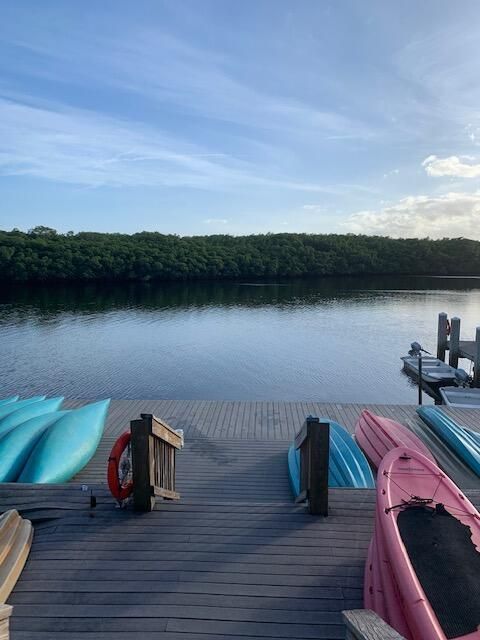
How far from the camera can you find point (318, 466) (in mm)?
3900

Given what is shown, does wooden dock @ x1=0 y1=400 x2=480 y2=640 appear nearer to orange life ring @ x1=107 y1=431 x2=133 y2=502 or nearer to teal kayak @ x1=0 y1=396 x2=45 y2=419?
orange life ring @ x1=107 y1=431 x2=133 y2=502

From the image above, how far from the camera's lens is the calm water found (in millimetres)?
17844

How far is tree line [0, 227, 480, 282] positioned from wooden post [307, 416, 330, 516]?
62637mm

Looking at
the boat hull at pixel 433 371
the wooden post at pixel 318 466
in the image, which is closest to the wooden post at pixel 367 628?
the wooden post at pixel 318 466

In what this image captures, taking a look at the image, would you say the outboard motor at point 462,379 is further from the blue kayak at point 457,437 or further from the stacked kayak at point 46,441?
the stacked kayak at point 46,441

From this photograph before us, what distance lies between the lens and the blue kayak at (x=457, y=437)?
6.84m

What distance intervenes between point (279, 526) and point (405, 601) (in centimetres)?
134

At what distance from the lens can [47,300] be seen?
4422 centimetres

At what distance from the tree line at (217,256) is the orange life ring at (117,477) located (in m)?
61.7

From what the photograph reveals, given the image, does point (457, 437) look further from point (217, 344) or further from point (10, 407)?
point (217, 344)

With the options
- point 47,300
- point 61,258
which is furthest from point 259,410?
point 61,258

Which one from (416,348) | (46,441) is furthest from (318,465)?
(416,348)

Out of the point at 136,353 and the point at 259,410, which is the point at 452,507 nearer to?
the point at 259,410

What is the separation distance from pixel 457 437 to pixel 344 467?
2.69 m
